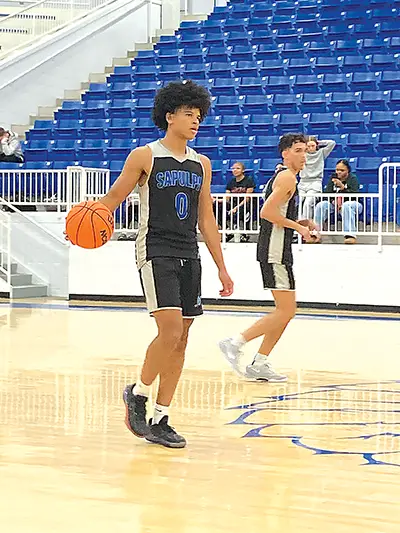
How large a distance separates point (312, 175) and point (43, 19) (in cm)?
974

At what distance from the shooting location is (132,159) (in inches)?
201

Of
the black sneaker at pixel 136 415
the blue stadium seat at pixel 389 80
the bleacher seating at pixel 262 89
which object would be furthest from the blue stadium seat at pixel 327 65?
the black sneaker at pixel 136 415

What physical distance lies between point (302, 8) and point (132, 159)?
1588cm

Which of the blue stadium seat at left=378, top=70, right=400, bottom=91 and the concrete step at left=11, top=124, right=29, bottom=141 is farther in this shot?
the concrete step at left=11, top=124, right=29, bottom=141

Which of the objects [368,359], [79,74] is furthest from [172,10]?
[368,359]

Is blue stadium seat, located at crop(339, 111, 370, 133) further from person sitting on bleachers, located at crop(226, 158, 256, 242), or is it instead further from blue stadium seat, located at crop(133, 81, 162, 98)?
blue stadium seat, located at crop(133, 81, 162, 98)

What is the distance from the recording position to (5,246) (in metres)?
16.3

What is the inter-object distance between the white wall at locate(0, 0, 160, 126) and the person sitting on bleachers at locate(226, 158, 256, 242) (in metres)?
6.80

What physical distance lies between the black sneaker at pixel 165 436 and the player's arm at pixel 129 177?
1.08 metres

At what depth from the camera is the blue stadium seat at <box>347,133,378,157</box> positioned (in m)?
15.9

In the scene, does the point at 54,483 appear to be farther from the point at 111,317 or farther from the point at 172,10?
the point at 172,10

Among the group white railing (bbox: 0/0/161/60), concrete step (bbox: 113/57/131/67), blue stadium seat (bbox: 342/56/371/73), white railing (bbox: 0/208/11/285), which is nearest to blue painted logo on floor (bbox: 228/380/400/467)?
white railing (bbox: 0/208/11/285)

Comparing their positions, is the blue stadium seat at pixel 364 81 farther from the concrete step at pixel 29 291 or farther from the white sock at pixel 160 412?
the white sock at pixel 160 412

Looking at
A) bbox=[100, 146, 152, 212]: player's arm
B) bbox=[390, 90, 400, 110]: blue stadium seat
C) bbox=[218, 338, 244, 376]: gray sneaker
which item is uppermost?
bbox=[390, 90, 400, 110]: blue stadium seat
